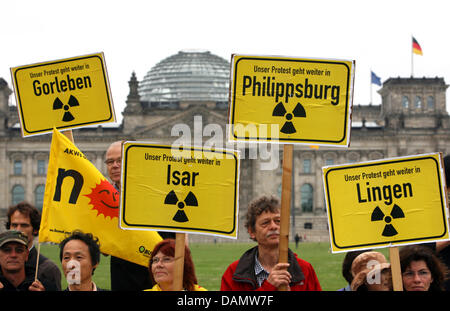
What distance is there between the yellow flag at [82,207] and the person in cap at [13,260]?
9.4 inches

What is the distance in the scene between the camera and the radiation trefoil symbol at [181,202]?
7.14 meters

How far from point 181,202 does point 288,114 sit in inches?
50.4

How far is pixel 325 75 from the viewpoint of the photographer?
7.54 m

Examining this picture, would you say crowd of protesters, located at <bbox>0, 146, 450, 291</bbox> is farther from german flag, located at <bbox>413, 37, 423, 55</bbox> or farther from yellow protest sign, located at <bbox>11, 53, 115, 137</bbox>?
german flag, located at <bbox>413, 37, 423, 55</bbox>

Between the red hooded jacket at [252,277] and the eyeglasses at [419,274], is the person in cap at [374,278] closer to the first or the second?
the eyeglasses at [419,274]

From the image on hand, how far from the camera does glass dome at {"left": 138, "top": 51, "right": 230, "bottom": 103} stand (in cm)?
10406

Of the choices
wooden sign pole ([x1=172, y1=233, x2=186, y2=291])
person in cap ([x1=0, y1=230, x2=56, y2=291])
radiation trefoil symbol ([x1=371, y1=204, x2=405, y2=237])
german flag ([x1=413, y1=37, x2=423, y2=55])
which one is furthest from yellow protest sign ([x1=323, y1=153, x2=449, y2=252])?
german flag ([x1=413, y1=37, x2=423, y2=55])

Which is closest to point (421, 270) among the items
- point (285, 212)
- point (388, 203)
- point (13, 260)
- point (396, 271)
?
point (396, 271)

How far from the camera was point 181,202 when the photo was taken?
716 cm
